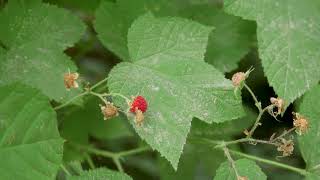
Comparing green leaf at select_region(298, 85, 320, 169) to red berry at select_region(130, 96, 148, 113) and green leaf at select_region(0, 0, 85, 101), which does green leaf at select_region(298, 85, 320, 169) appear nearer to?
red berry at select_region(130, 96, 148, 113)

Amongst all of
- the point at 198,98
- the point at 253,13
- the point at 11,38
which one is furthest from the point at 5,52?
the point at 253,13

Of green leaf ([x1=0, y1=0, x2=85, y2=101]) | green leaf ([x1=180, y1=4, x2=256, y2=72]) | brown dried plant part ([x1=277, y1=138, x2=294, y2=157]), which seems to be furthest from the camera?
green leaf ([x1=180, y1=4, x2=256, y2=72])

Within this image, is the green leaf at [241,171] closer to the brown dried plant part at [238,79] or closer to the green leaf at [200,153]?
the brown dried plant part at [238,79]

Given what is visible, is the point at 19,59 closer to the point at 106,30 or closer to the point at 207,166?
the point at 106,30

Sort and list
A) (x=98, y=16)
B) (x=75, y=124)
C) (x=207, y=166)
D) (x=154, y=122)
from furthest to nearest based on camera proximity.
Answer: (x=207, y=166), (x=75, y=124), (x=98, y=16), (x=154, y=122)

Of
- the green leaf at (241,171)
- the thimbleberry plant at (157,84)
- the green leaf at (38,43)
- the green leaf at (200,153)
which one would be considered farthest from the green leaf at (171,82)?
the green leaf at (200,153)

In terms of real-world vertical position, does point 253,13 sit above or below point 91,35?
above

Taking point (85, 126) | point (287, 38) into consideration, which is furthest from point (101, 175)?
point (287, 38)

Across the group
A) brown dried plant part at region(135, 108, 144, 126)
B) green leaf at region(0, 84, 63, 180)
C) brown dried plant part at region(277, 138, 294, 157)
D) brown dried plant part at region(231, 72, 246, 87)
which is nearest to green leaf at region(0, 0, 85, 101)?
green leaf at region(0, 84, 63, 180)
